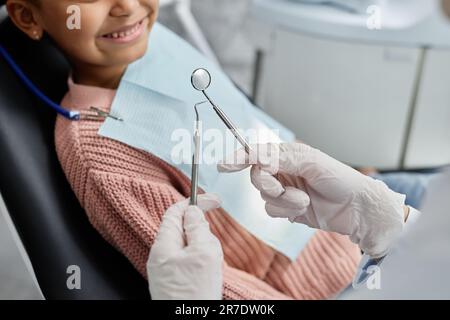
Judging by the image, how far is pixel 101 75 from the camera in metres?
0.77

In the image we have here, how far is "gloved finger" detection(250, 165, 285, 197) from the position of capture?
586 millimetres

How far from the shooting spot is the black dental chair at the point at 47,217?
2.30 feet

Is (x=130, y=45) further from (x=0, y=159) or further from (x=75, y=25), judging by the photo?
(x=0, y=159)

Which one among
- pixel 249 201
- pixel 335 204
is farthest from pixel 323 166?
pixel 249 201

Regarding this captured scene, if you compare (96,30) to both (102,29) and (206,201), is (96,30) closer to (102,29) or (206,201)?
(102,29)

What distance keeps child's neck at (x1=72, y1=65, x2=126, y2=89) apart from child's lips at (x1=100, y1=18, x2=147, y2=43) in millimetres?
49

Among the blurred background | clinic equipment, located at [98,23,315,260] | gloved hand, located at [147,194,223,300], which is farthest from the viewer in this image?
the blurred background

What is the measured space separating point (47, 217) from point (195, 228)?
0.26m

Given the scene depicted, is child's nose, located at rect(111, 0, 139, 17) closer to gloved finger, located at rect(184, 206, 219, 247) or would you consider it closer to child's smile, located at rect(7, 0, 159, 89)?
child's smile, located at rect(7, 0, 159, 89)

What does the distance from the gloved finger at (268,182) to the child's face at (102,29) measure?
0.26m

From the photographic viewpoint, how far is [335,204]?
1.96 ft

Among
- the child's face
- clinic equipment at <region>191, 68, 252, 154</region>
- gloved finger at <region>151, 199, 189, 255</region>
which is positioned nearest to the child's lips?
the child's face

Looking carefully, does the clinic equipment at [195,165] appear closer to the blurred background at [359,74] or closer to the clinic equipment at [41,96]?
the clinic equipment at [41,96]

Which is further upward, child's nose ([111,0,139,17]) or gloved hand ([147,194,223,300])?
child's nose ([111,0,139,17])
